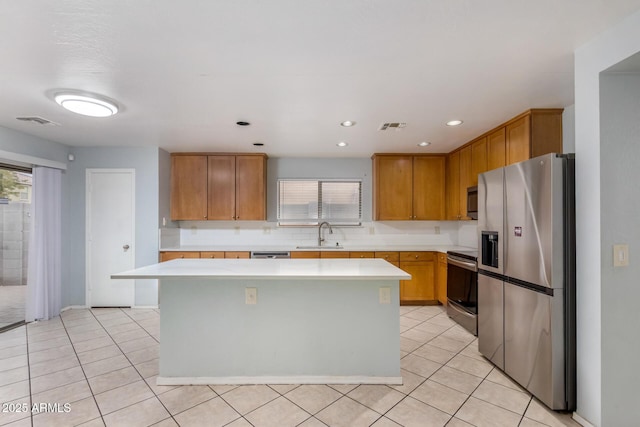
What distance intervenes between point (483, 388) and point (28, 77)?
4.14 meters

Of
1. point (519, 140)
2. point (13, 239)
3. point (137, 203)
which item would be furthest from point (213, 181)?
point (519, 140)

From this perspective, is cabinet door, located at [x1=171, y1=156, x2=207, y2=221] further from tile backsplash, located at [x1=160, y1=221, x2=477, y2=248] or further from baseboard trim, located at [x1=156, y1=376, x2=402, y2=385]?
baseboard trim, located at [x1=156, y1=376, x2=402, y2=385]

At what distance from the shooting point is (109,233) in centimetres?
427

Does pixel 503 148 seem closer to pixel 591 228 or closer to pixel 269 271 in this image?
→ pixel 591 228

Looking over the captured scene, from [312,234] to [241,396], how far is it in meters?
2.97

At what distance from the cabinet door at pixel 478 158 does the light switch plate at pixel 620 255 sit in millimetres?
1956

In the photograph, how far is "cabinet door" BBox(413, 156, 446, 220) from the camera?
4.64 meters

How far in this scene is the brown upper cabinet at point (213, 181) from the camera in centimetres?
459

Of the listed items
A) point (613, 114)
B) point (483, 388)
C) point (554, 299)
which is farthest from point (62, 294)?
point (613, 114)

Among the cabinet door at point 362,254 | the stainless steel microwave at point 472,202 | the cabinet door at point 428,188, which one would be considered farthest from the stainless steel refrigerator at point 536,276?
the cabinet door at point 428,188

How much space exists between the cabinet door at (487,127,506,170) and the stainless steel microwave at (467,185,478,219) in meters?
0.32

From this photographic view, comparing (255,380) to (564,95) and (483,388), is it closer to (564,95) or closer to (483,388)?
(483,388)

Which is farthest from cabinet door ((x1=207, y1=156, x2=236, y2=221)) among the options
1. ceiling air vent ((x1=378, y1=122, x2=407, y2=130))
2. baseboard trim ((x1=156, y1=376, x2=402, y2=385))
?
baseboard trim ((x1=156, y1=376, x2=402, y2=385))

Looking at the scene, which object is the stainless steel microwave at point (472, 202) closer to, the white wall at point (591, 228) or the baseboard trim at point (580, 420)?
the white wall at point (591, 228)
